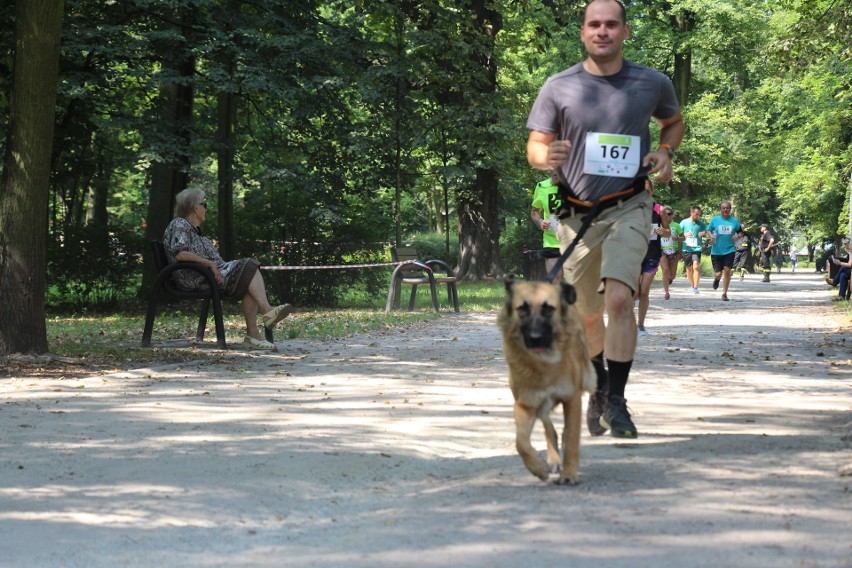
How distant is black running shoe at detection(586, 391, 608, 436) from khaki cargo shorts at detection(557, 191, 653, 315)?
0.54 meters

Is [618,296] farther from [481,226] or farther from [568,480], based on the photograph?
[481,226]

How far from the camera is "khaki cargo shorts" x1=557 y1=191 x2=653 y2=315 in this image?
22.6 ft

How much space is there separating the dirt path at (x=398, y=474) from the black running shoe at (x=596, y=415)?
20cm

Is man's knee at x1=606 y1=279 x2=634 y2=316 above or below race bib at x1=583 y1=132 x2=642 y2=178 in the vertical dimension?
below

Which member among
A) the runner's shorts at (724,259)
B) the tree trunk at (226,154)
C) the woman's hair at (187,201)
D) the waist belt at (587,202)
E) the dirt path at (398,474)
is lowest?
the dirt path at (398,474)

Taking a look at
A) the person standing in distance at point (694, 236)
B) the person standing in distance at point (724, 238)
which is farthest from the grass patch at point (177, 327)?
the person standing in distance at point (694, 236)

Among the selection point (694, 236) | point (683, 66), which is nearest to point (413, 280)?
point (694, 236)

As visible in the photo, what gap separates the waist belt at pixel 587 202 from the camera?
6988 mm

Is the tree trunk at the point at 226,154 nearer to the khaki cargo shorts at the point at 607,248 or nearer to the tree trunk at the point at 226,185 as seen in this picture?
the tree trunk at the point at 226,185

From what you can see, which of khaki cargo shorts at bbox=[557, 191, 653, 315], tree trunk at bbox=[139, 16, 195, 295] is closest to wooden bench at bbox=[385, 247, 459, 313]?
tree trunk at bbox=[139, 16, 195, 295]

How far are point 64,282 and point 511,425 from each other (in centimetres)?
1383

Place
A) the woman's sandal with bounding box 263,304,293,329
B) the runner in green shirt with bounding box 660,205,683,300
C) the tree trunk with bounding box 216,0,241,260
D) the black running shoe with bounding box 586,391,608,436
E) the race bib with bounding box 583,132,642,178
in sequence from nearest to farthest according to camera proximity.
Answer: the race bib with bounding box 583,132,642,178 → the black running shoe with bounding box 586,391,608,436 → the woman's sandal with bounding box 263,304,293,329 → the tree trunk with bounding box 216,0,241,260 → the runner in green shirt with bounding box 660,205,683,300

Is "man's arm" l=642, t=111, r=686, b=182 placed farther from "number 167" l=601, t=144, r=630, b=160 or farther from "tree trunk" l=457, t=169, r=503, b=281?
"tree trunk" l=457, t=169, r=503, b=281

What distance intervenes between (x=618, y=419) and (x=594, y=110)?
1.83 m
